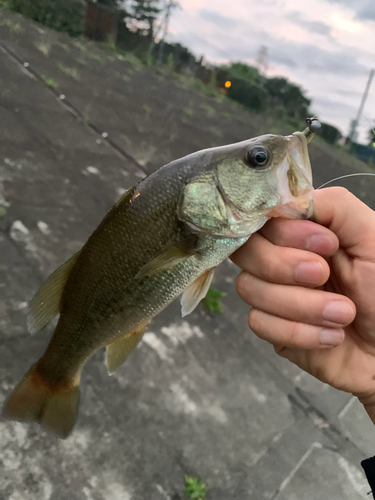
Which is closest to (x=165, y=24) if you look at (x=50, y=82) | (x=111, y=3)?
(x=111, y=3)

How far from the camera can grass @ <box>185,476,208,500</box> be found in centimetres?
202

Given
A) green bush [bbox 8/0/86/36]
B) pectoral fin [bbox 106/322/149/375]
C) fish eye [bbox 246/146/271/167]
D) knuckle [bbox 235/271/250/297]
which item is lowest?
pectoral fin [bbox 106/322/149/375]

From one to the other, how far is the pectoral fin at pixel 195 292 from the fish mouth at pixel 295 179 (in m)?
0.40

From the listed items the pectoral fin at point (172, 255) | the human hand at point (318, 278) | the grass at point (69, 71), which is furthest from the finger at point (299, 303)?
the grass at point (69, 71)

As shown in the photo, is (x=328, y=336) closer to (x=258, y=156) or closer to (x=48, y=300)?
(x=258, y=156)

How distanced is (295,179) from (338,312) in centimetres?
46

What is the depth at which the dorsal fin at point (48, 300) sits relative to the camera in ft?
4.69

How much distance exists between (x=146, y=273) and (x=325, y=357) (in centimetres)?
81

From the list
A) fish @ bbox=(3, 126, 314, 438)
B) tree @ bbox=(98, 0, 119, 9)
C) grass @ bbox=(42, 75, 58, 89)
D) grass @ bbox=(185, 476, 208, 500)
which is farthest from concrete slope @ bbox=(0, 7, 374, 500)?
tree @ bbox=(98, 0, 119, 9)

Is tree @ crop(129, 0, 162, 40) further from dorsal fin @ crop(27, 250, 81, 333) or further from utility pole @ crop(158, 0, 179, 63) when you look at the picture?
dorsal fin @ crop(27, 250, 81, 333)

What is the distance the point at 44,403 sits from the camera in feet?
5.19

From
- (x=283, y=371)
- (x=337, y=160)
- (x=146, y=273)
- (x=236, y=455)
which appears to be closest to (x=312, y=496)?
(x=236, y=455)

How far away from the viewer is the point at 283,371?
3117mm

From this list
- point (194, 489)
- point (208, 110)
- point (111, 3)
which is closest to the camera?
point (194, 489)
